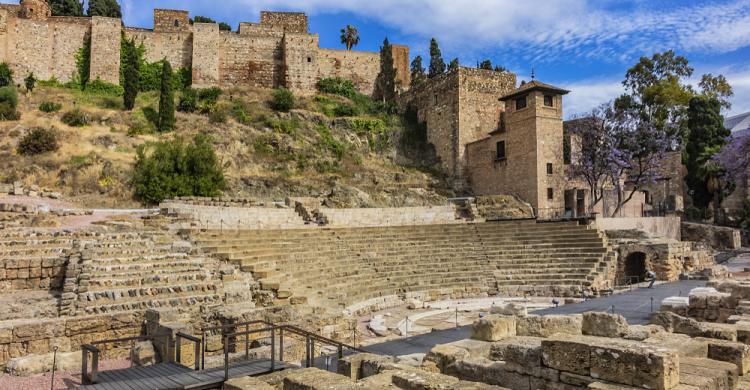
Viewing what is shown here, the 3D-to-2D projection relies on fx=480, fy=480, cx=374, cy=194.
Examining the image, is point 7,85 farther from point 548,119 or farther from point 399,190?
point 548,119

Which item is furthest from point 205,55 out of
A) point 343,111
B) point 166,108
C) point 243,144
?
point 243,144

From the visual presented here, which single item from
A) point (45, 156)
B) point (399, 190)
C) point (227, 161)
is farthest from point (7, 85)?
point (399, 190)

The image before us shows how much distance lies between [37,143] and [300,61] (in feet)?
66.1

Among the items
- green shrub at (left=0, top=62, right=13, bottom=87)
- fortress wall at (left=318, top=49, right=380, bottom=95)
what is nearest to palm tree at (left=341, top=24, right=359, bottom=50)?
fortress wall at (left=318, top=49, right=380, bottom=95)

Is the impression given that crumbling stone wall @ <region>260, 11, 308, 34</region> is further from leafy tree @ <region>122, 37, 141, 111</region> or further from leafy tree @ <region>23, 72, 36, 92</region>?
leafy tree @ <region>23, 72, 36, 92</region>

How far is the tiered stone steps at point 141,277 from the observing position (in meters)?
8.76

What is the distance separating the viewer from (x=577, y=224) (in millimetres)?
20750

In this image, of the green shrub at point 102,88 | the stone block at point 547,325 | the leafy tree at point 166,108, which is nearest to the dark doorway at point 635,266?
the stone block at point 547,325

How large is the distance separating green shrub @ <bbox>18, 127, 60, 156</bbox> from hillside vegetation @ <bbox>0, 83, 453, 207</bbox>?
0.06m

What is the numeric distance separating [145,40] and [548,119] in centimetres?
2999

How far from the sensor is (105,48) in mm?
34625

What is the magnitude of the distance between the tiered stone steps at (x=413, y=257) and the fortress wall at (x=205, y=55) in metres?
22.9

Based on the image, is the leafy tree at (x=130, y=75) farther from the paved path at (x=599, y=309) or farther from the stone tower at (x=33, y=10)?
the paved path at (x=599, y=309)

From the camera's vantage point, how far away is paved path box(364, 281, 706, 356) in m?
8.63
